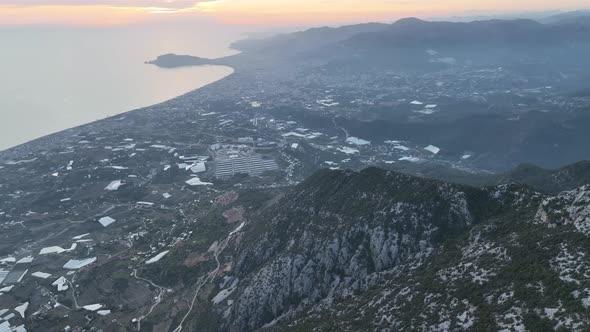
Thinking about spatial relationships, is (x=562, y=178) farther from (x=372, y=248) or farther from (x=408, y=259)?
(x=408, y=259)

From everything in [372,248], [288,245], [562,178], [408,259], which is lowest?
[288,245]

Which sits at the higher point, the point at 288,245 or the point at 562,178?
the point at 562,178

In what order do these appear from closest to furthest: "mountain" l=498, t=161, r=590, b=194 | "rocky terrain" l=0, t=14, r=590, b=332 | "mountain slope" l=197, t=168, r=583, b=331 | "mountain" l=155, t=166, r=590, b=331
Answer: "mountain" l=155, t=166, r=590, b=331 < "rocky terrain" l=0, t=14, r=590, b=332 < "mountain slope" l=197, t=168, r=583, b=331 < "mountain" l=498, t=161, r=590, b=194

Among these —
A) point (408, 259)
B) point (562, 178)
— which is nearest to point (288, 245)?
point (408, 259)

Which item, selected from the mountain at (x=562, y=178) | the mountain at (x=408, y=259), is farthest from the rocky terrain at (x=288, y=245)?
the mountain at (x=562, y=178)

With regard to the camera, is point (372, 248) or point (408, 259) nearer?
point (408, 259)

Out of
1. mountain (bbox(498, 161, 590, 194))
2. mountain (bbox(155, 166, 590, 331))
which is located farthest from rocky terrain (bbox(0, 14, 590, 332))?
mountain (bbox(498, 161, 590, 194))

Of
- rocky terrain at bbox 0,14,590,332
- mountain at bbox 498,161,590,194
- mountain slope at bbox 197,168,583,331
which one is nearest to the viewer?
rocky terrain at bbox 0,14,590,332

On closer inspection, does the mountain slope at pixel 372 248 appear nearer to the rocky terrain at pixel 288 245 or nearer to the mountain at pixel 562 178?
the rocky terrain at pixel 288 245

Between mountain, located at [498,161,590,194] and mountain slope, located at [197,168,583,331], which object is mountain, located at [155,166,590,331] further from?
mountain, located at [498,161,590,194]

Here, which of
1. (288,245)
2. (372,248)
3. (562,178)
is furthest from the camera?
(562,178)

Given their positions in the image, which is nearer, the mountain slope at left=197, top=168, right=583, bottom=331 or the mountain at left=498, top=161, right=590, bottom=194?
the mountain slope at left=197, top=168, right=583, bottom=331

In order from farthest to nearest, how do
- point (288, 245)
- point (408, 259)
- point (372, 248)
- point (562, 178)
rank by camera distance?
point (562, 178), point (288, 245), point (372, 248), point (408, 259)
